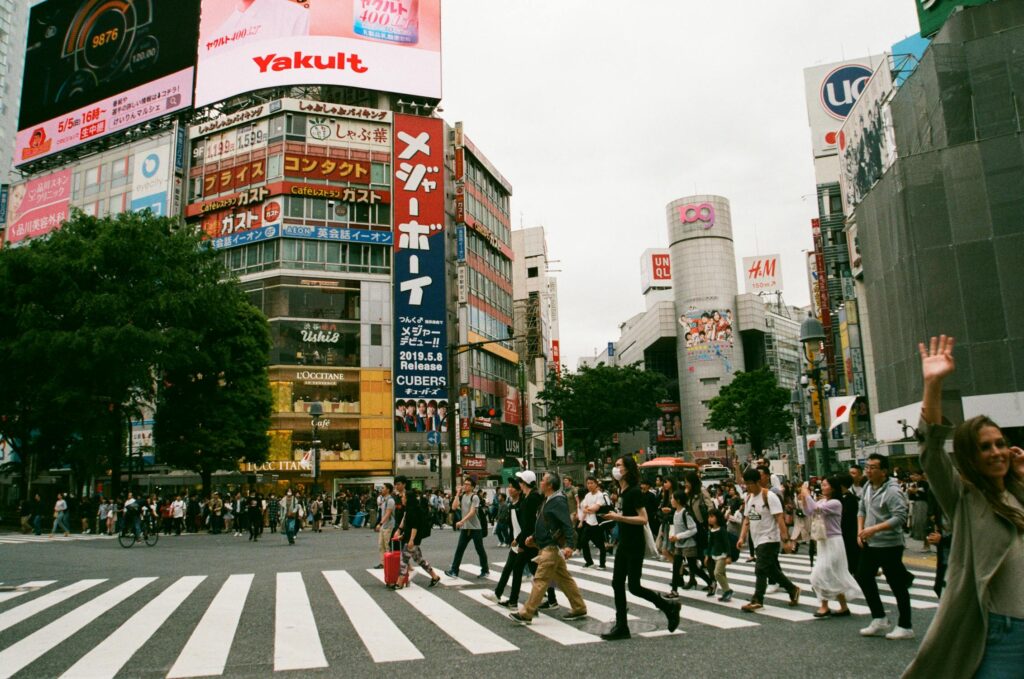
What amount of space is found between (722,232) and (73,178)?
74638 mm

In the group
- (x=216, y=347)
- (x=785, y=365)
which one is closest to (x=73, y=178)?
(x=216, y=347)

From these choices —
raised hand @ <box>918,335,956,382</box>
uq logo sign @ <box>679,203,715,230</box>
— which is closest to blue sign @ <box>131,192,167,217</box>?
raised hand @ <box>918,335,956,382</box>

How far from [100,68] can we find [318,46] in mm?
18897

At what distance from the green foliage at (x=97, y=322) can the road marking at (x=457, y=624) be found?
72.0 feet

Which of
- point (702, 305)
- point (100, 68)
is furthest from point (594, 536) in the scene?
point (702, 305)

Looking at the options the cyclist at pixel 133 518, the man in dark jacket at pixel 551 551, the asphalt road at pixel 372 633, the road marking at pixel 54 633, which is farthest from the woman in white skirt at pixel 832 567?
the cyclist at pixel 133 518

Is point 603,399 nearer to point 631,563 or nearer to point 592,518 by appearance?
point 592,518

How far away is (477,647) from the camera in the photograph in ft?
23.2

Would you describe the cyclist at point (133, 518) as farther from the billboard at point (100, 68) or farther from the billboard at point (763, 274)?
the billboard at point (763, 274)

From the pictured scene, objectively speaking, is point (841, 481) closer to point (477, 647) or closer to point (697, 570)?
point (697, 570)

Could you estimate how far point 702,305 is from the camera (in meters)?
97.4

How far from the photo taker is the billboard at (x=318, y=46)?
4756cm

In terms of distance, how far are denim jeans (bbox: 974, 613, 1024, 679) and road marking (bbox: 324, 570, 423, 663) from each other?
4830 mm

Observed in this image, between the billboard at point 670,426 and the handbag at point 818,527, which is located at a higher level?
the billboard at point 670,426
